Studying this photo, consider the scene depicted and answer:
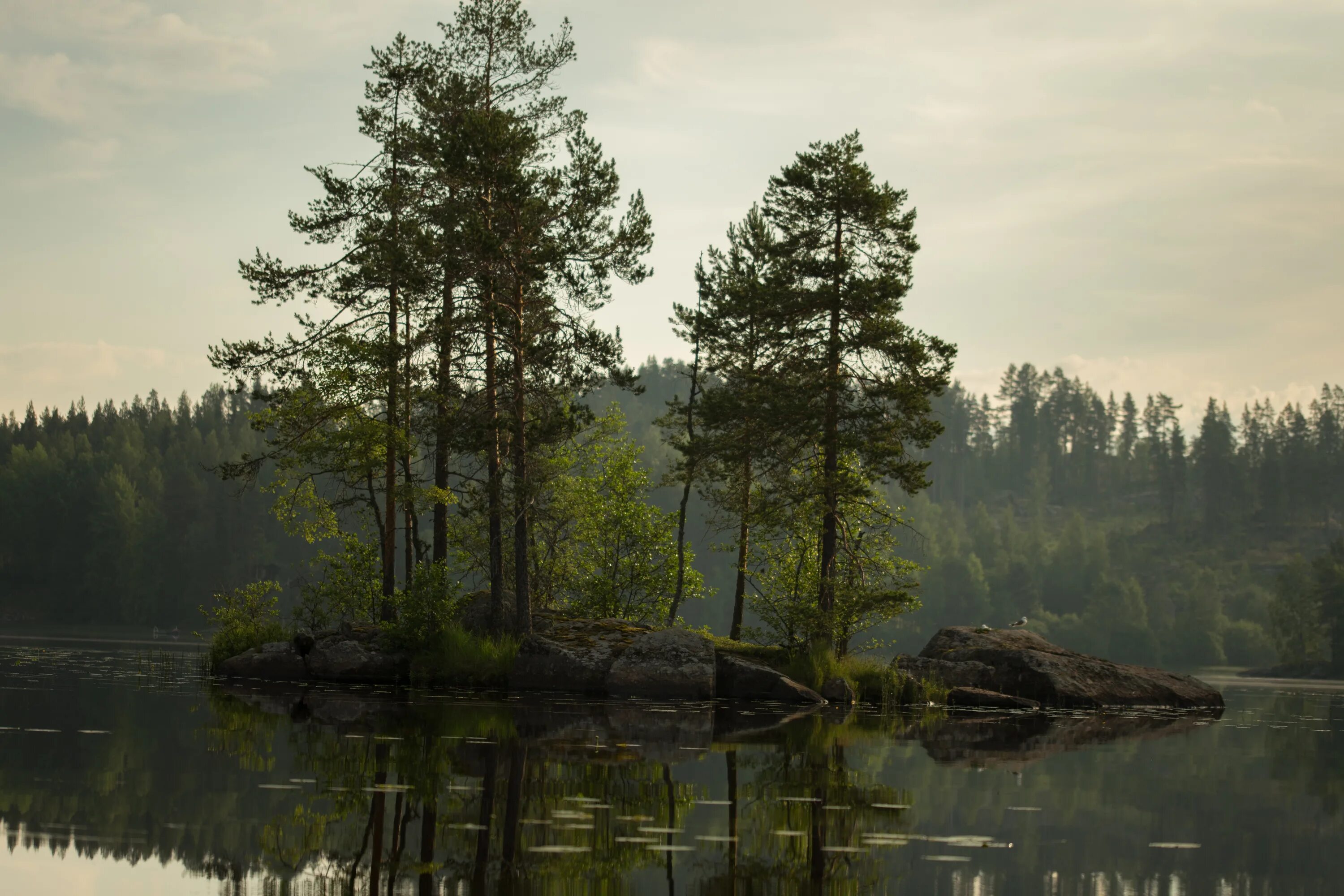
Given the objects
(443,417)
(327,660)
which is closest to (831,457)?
(443,417)

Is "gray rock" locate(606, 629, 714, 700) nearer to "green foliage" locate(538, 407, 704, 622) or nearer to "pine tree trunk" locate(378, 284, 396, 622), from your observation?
"pine tree trunk" locate(378, 284, 396, 622)

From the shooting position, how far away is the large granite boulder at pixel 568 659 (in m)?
26.8

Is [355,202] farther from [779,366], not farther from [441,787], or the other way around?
[441,787]

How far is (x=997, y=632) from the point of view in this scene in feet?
112

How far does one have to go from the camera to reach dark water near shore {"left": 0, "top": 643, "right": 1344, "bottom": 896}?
26.9 feet

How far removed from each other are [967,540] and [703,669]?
138070mm

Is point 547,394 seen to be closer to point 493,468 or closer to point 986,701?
point 493,468

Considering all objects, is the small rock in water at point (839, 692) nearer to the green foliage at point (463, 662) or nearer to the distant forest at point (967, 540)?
the green foliage at point (463, 662)

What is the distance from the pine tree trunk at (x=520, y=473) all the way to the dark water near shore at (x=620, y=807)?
323 inches

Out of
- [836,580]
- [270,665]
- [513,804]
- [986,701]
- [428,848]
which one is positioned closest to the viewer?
[428,848]

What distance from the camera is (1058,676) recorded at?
3047cm

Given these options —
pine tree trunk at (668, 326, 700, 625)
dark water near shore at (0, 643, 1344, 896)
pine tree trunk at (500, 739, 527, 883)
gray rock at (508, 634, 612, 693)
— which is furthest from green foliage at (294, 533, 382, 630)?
pine tree trunk at (500, 739, 527, 883)

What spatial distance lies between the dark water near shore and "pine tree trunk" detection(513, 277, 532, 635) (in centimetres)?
820

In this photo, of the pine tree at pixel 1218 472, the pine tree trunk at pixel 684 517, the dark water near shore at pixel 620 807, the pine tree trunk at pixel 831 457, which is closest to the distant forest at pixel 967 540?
the pine tree at pixel 1218 472
